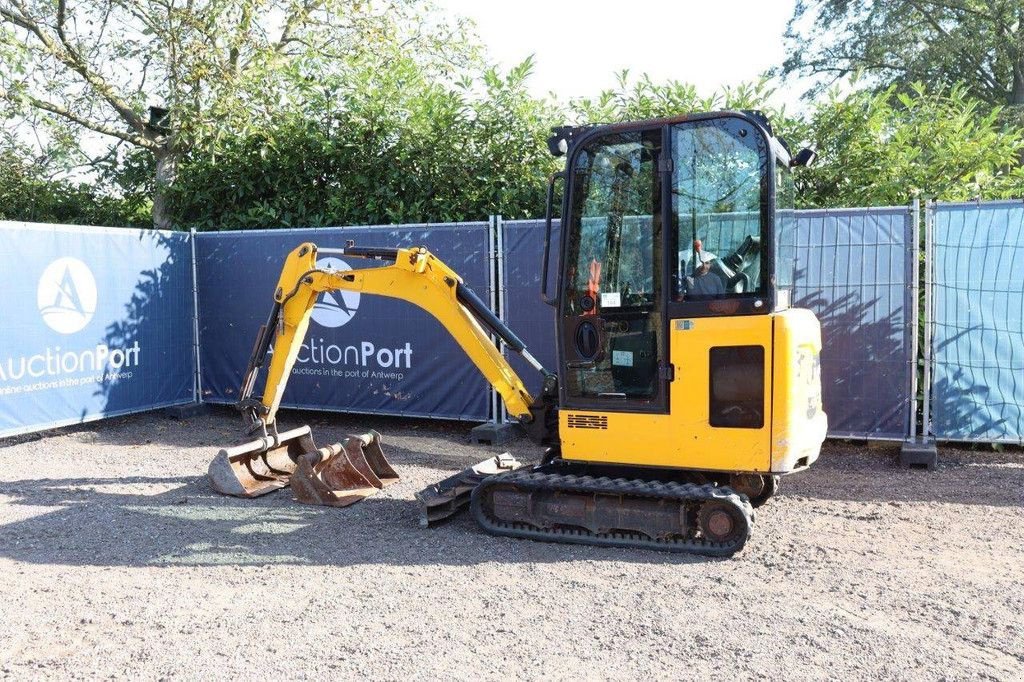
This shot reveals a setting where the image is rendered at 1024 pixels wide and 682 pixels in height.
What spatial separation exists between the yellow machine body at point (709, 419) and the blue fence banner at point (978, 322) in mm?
2953

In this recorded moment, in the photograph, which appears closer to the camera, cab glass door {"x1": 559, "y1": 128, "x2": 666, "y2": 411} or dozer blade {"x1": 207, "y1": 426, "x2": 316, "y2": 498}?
cab glass door {"x1": 559, "y1": 128, "x2": 666, "y2": 411}

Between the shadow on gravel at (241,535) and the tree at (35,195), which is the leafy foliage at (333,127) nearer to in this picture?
the tree at (35,195)

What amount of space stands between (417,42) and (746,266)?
10645 millimetres

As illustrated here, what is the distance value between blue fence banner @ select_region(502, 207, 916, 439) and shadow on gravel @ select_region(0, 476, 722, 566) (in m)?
3.59

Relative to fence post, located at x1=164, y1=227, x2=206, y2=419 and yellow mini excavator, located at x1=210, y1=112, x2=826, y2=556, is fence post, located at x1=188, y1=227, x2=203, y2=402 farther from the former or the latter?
yellow mini excavator, located at x1=210, y1=112, x2=826, y2=556

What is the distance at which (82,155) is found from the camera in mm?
14914

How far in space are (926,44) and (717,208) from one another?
2380 centimetres

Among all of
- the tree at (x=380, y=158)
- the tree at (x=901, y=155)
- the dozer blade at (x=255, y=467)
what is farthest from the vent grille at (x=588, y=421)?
the tree at (x=380, y=158)

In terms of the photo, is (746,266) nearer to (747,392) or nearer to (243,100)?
(747,392)

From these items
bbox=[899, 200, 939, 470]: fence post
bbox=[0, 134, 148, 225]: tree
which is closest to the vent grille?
bbox=[899, 200, 939, 470]: fence post

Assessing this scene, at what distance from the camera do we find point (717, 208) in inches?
210

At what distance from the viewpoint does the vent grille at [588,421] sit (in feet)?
18.6

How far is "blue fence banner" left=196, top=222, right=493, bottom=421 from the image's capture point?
9.57m

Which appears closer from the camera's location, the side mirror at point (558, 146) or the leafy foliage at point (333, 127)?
the side mirror at point (558, 146)
